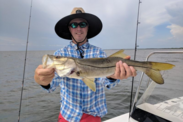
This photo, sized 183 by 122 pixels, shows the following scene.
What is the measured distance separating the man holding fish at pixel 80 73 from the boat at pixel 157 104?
3.21 feet

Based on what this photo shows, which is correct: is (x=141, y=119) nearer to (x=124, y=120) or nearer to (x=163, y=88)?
(x=124, y=120)

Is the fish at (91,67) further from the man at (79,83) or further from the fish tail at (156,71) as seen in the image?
the man at (79,83)

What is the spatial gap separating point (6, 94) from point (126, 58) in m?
11.3

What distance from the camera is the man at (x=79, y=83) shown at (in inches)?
89.0

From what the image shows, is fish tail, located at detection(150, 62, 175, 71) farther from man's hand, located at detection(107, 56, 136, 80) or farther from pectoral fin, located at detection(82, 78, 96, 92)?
pectoral fin, located at detection(82, 78, 96, 92)

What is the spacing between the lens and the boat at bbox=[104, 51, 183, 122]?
112 inches

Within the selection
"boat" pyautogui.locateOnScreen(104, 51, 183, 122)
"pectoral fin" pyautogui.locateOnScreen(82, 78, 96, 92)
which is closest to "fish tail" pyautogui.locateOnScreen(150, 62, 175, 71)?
"boat" pyautogui.locateOnScreen(104, 51, 183, 122)

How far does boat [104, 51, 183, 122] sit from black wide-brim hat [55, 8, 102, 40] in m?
1.55

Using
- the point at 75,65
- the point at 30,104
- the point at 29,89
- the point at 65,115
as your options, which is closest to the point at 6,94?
the point at 29,89

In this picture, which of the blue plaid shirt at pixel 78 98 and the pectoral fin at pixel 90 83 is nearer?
the pectoral fin at pixel 90 83

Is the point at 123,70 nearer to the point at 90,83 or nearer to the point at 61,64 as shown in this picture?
the point at 90,83

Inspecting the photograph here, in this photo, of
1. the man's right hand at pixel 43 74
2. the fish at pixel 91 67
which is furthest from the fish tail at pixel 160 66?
the man's right hand at pixel 43 74

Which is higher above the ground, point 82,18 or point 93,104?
point 82,18

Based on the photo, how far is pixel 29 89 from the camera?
448 inches
